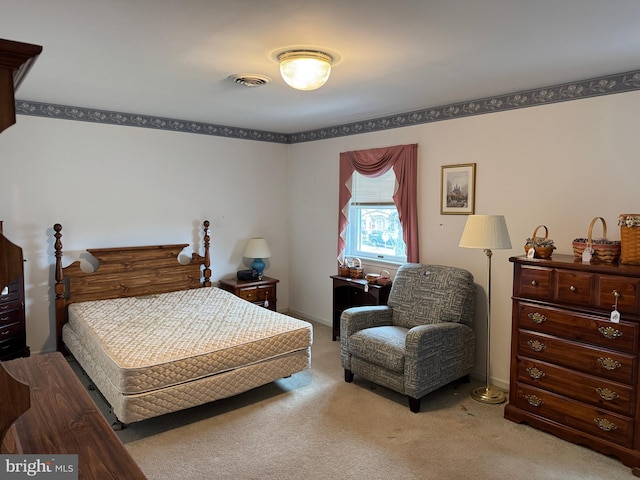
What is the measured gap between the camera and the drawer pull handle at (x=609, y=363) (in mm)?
2674

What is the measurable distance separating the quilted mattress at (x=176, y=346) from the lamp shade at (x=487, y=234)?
1583 millimetres

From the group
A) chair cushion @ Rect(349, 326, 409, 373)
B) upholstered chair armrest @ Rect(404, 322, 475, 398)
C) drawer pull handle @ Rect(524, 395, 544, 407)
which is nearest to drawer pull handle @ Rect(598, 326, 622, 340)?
drawer pull handle @ Rect(524, 395, 544, 407)

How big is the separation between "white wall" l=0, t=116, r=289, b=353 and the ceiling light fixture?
268 cm

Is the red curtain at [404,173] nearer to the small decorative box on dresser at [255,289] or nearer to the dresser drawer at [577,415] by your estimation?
the dresser drawer at [577,415]

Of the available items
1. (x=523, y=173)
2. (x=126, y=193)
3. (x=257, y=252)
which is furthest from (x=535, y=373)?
(x=126, y=193)

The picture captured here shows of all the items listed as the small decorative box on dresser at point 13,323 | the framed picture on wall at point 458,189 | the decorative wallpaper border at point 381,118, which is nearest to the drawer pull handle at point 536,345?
the framed picture on wall at point 458,189

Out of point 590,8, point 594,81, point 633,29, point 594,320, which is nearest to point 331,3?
point 590,8

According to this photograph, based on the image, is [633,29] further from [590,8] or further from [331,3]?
[331,3]

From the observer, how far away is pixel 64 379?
1.63 metres

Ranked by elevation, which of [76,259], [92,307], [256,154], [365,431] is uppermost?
[256,154]

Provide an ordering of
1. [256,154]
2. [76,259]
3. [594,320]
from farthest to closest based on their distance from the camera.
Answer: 1. [256,154]
2. [76,259]
3. [594,320]

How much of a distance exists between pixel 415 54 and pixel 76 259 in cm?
381

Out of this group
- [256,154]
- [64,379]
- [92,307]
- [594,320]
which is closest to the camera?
[64,379]

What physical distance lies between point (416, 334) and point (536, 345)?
2.74 ft
